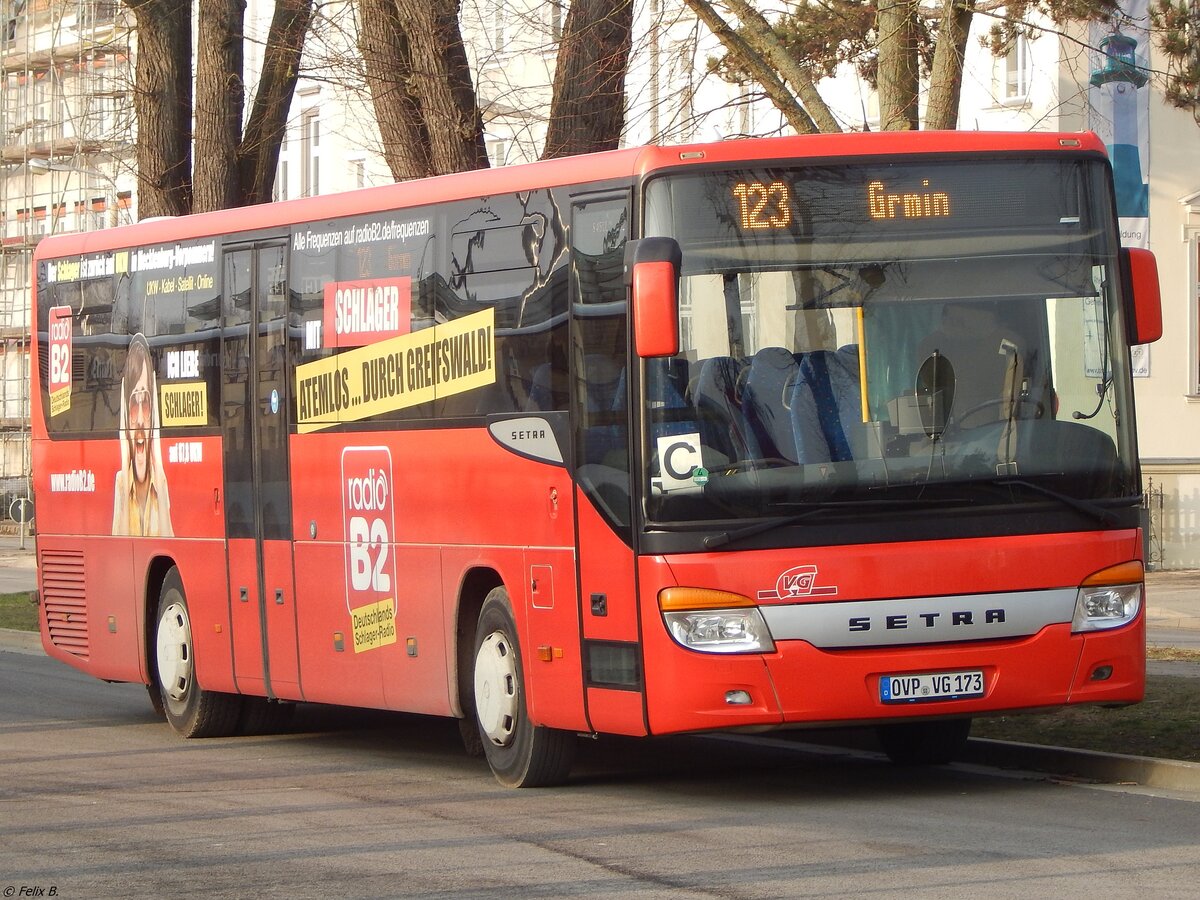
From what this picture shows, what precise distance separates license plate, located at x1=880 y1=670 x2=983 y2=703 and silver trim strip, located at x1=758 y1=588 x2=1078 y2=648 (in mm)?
161

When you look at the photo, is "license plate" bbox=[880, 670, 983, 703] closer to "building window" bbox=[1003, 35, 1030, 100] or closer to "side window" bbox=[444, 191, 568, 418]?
"side window" bbox=[444, 191, 568, 418]

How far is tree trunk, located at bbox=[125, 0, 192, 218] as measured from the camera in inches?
928

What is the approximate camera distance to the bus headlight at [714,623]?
9.91 metres

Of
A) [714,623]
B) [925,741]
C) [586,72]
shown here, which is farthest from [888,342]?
[586,72]

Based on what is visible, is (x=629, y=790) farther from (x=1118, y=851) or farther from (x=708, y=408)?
(x=1118, y=851)

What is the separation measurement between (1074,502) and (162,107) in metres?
15.6

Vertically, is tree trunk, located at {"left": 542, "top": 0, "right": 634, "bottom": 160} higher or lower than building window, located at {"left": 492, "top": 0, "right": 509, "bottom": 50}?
lower

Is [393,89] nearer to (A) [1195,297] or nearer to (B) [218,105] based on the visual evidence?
(B) [218,105]

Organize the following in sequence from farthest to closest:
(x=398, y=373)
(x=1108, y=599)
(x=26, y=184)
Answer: (x=26, y=184) → (x=398, y=373) → (x=1108, y=599)

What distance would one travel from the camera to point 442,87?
1830 cm

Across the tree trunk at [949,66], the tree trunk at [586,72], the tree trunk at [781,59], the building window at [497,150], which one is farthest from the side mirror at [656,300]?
the building window at [497,150]

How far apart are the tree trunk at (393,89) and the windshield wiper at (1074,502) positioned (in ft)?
31.5

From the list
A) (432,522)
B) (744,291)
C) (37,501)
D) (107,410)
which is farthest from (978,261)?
(37,501)

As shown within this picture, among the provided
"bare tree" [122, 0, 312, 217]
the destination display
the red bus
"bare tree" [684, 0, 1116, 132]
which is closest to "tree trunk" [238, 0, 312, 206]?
"bare tree" [122, 0, 312, 217]
